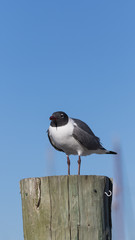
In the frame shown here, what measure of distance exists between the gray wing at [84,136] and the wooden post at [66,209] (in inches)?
123

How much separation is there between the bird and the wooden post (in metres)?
3.15

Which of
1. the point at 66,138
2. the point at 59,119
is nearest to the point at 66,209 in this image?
the point at 66,138

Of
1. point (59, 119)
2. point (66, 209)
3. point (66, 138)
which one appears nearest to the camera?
point (66, 209)

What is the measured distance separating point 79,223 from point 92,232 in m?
0.19

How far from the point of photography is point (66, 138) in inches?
305

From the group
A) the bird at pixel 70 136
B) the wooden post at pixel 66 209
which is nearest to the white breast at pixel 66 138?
the bird at pixel 70 136

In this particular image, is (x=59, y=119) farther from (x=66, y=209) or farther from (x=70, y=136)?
(x=66, y=209)

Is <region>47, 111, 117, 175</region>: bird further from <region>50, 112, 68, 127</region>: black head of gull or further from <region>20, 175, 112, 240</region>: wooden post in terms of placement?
<region>20, 175, 112, 240</region>: wooden post

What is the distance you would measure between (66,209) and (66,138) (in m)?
3.41

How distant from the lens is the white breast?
25.4 feet

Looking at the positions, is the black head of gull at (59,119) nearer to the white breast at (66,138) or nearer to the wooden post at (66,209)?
the white breast at (66,138)

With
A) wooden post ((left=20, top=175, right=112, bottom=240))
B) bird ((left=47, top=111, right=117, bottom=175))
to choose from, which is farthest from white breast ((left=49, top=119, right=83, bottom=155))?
wooden post ((left=20, top=175, right=112, bottom=240))

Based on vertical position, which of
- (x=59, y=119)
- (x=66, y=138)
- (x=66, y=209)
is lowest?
(x=66, y=209)

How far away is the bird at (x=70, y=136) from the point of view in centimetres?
774
